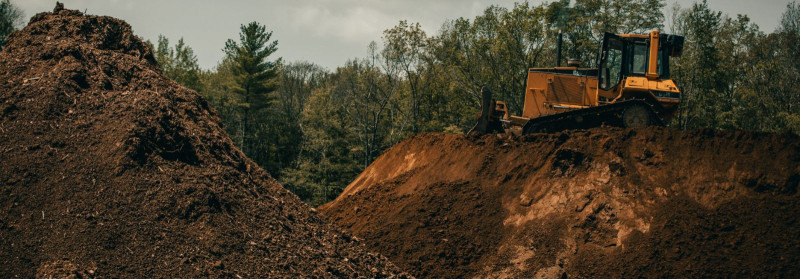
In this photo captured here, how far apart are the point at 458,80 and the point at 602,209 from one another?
28.1m

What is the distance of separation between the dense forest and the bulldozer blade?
1829cm

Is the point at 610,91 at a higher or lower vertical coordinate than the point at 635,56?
lower

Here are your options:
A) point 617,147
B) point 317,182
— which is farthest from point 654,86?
point 317,182

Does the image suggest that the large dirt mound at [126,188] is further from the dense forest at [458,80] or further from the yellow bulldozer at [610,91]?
the dense forest at [458,80]

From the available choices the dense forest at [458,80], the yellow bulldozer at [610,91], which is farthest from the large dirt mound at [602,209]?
the dense forest at [458,80]

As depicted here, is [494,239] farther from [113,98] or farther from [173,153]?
[113,98]

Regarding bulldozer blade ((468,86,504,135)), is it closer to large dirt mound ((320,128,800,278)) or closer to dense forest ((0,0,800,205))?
large dirt mound ((320,128,800,278))

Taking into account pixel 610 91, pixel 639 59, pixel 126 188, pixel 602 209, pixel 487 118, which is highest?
pixel 639 59

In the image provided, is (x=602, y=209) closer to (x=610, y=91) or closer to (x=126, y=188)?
(x=610, y=91)

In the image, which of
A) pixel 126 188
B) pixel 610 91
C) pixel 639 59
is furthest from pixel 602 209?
pixel 126 188

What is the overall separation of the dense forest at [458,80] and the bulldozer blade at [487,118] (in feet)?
60.0

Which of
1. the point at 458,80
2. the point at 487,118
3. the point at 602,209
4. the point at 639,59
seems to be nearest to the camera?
the point at 602,209

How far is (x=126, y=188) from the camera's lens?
617cm

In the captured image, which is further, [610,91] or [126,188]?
[610,91]
